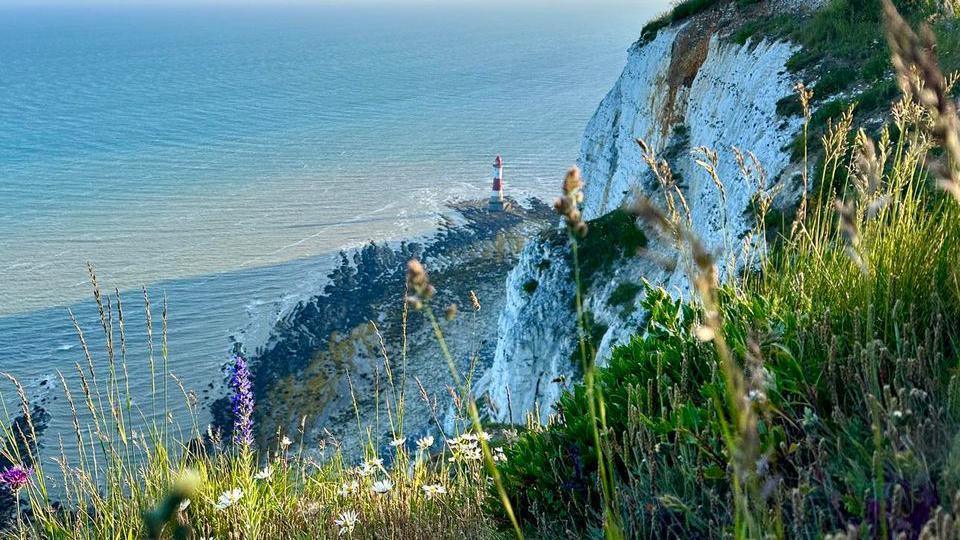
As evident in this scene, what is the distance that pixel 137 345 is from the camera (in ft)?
107

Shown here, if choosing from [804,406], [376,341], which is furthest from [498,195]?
[804,406]

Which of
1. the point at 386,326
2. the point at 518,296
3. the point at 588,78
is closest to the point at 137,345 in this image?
the point at 386,326

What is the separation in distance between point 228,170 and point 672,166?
4188 centimetres

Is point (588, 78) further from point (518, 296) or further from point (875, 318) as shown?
point (875, 318)

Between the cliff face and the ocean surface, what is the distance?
14906 millimetres

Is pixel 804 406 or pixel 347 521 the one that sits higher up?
pixel 804 406

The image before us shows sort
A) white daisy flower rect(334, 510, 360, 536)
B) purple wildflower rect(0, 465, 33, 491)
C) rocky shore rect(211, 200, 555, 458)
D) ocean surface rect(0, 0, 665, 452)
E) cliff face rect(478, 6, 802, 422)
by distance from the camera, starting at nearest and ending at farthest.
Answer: white daisy flower rect(334, 510, 360, 536), purple wildflower rect(0, 465, 33, 491), cliff face rect(478, 6, 802, 422), rocky shore rect(211, 200, 555, 458), ocean surface rect(0, 0, 665, 452)

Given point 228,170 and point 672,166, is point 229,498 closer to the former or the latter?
point 672,166

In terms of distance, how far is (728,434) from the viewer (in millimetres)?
2012

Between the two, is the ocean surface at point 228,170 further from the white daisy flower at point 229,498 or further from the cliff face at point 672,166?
the white daisy flower at point 229,498

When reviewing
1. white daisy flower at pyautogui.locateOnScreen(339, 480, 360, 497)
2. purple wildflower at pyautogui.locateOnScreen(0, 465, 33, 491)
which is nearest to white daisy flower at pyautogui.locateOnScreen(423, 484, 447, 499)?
white daisy flower at pyautogui.locateOnScreen(339, 480, 360, 497)

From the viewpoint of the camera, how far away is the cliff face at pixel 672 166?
1433cm

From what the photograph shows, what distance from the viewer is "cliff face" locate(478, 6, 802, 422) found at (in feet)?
47.0

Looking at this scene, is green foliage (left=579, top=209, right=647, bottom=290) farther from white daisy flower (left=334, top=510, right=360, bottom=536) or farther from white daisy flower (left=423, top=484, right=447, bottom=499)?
white daisy flower (left=334, top=510, right=360, bottom=536)
